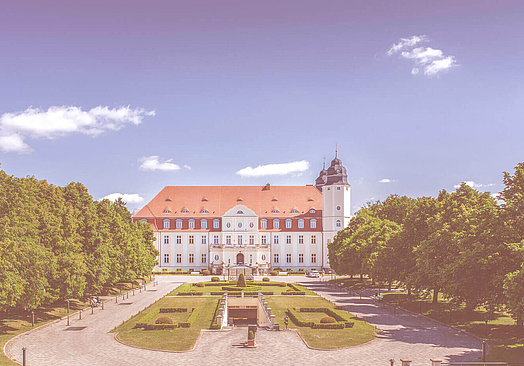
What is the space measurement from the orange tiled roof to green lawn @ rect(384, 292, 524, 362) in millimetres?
51105

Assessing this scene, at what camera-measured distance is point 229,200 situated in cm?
10450

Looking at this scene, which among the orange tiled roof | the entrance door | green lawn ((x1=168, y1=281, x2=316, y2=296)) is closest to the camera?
green lawn ((x1=168, y1=281, x2=316, y2=296))

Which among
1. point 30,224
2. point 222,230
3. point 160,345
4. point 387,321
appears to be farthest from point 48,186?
point 222,230

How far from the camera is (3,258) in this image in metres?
29.8

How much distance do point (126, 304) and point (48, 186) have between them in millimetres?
14633

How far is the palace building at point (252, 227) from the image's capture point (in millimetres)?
99938

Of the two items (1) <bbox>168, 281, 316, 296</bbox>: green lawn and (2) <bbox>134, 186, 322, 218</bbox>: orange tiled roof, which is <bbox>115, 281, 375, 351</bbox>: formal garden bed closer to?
(1) <bbox>168, 281, 316, 296</bbox>: green lawn

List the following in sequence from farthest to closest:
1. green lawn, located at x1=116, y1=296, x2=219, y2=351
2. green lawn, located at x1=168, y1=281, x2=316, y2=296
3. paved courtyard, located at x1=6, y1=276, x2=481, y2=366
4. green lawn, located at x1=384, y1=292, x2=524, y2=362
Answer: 1. green lawn, located at x1=168, y1=281, x2=316, y2=296
2. green lawn, located at x1=116, y1=296, x2=219, y2=351
3. green lawn, located at x1=384, y1=292, x2=524, y2=362
4. paved courtyard, located at x1=6, y1=276, x2=481, y2=366

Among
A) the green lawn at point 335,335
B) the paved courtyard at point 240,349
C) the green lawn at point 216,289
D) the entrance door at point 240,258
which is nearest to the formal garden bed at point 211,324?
the green lawn at point 335,335

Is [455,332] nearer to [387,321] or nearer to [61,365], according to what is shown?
[387,321]

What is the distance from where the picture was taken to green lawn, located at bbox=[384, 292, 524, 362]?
90.7 ft

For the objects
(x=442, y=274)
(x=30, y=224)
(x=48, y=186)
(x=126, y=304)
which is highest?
(x=48, y=186)

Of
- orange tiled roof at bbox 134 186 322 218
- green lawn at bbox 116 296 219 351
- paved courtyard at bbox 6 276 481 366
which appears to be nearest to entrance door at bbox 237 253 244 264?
orange tiled roof at bbox 134 186 322 218

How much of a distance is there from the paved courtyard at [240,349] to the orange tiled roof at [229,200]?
211 ft
